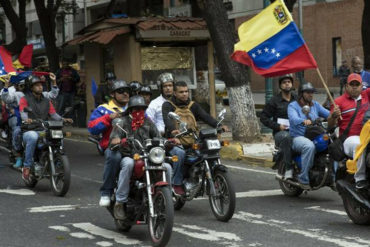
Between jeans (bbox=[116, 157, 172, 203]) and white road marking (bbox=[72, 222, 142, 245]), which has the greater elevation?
jeans (bbox=[116, 157, 172, 203])

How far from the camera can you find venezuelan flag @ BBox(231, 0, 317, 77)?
9.94m

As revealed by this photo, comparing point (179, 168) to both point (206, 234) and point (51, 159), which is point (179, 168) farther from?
point (51, 159)

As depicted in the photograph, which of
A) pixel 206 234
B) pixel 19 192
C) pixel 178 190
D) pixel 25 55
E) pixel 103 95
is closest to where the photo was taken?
pixel 206 234

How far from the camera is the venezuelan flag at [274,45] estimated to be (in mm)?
9938

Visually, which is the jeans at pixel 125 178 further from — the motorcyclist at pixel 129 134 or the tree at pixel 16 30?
the tree at pixel 16 30

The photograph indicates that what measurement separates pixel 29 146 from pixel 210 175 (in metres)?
3.80

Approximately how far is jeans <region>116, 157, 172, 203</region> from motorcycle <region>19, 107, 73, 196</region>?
2.91 meters

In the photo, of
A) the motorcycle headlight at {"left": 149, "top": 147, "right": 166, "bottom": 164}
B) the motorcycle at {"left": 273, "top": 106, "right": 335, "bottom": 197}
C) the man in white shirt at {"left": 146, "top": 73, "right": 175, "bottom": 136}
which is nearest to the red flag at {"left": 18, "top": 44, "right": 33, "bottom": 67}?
the man in white shirt at {"left": 146, "top": 73, "right": 175, "bottom": 136}

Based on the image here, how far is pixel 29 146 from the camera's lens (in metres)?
11.3

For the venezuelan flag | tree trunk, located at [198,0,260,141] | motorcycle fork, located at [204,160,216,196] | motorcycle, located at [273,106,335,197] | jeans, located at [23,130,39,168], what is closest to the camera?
motorcycle fork, located at [204,160,216,196]

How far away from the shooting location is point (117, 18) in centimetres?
2038

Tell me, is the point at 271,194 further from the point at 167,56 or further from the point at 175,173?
the point at 167,56

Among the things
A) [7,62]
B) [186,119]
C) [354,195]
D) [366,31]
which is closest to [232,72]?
[366,31]

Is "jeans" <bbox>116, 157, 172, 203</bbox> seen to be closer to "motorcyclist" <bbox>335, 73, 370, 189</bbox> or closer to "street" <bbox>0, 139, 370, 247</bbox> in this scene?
"street" <bbox>0, 139, 370, 247</bbox>
